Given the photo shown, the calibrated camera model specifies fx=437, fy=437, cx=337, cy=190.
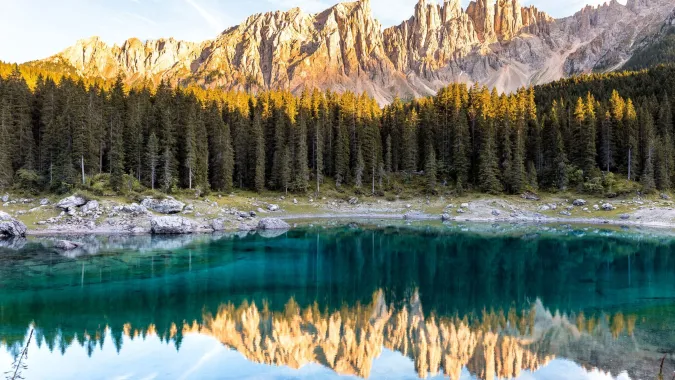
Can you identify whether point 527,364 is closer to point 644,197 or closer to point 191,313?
point 191,313

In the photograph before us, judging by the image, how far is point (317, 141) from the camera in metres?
86.9

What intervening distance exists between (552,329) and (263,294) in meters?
15.7

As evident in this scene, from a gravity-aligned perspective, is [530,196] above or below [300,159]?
below

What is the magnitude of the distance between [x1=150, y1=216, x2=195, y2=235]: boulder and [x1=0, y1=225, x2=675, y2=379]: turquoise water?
9.60 meters

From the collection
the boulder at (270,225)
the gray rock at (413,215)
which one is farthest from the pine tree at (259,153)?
the gray rock at (413,215)

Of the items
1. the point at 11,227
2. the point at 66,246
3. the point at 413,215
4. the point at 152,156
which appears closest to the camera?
the point at 66,246

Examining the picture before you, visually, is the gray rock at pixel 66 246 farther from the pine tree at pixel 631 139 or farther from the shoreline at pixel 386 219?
the pine tree at pixel 631 139

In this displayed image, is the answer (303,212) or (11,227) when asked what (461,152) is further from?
(11,227)

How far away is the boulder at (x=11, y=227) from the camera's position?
45406 millimetres

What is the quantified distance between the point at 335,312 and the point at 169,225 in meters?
36.1

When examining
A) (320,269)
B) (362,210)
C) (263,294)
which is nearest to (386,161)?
(362,210)

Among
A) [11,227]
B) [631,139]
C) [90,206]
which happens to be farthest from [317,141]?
[631,139]

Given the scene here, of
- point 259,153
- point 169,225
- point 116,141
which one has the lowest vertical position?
point 169,225

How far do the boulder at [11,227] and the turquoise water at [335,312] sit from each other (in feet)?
17.2
